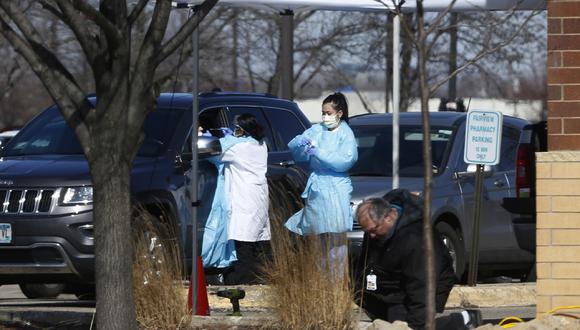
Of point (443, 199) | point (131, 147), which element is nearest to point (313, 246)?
point (131, 147)

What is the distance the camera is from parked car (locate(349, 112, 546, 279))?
10961 millimetres

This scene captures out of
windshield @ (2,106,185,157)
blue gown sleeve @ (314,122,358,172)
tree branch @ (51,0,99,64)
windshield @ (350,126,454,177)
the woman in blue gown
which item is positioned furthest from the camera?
windshield @ (350,126,454,177)

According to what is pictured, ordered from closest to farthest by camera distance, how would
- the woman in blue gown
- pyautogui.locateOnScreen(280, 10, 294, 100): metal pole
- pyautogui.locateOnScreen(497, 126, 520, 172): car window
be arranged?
the woman in blue gown < pyautogui.locateOnScreen(497, 126, 520, 172): car window < pyautogui.locateOnScreen(280, 10, 294, 100): metal pole

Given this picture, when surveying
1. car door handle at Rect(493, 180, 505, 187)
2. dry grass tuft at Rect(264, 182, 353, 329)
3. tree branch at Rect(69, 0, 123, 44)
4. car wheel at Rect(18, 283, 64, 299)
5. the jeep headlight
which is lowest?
car wheel at Rect(18, 283, 64, 299)

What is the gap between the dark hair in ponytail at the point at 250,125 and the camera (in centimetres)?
1031

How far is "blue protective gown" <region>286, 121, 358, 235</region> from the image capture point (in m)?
8.97

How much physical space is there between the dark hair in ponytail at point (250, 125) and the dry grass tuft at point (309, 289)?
8.59ft

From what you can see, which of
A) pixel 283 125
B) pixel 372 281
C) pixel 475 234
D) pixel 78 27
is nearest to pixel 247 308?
pixel 475 234

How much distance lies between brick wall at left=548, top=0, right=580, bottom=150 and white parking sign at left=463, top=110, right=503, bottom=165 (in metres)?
2.78

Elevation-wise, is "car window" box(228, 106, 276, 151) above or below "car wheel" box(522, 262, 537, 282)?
above

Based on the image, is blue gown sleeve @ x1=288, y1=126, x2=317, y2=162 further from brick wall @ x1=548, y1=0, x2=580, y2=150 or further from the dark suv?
brick wall @ x1=548, y1=0, x2=580, y2=150

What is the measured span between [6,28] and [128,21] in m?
0.65

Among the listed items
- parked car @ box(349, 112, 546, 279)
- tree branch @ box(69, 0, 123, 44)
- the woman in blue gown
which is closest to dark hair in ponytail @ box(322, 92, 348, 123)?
the woman in blue gown

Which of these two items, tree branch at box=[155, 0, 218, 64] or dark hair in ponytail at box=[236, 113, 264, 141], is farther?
dark hair in ponytail at box=[236, 113, 264, 141]
